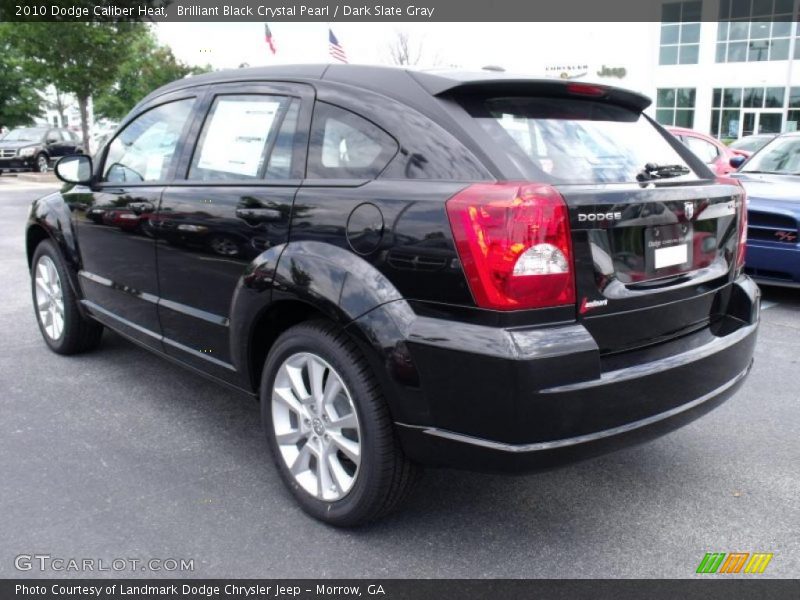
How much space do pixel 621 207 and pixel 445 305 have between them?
2.29 ft

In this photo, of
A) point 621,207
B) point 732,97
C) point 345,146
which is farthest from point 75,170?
point 732,97

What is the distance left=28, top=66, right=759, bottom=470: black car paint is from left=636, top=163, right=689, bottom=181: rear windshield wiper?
125 mm

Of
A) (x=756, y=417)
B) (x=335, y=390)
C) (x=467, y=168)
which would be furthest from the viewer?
(x=756, y=417)

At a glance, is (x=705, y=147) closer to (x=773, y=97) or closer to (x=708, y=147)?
(x=708, y=147)

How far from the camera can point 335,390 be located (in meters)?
2.79

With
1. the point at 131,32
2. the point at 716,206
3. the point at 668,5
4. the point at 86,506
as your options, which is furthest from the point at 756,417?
the point at 668,5

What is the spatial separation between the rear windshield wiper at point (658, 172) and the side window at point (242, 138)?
1393 mm

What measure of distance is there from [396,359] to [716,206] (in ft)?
4.75

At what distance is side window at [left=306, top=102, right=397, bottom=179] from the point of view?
2.74m

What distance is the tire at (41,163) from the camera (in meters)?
24.8

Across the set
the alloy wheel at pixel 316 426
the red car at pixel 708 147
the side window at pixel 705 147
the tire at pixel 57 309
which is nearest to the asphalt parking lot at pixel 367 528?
the alloy wheel at pixel 316 426

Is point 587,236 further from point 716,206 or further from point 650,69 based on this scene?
point 650,69

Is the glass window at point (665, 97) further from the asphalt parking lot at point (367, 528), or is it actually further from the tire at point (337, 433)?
the tire at point (337, 433)

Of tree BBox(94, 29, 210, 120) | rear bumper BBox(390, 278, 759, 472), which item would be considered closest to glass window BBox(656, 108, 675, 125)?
tree BBox(94, 29, 210, 120)
